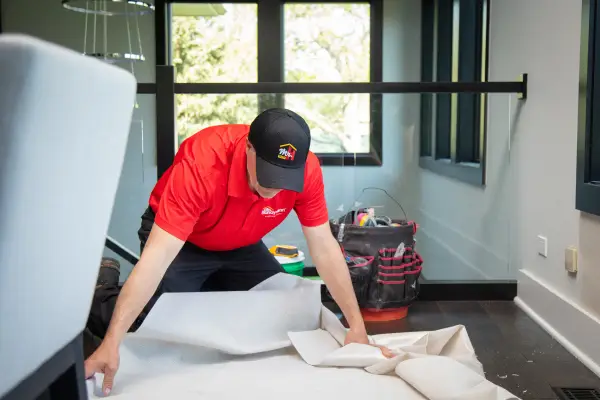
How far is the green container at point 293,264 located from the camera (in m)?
3.41

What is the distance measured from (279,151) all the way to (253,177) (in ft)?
0.49

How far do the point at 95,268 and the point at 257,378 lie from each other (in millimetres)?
980

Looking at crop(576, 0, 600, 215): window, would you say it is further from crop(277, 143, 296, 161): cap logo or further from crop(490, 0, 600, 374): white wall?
crop(277, 143, 296, 161): cap logo

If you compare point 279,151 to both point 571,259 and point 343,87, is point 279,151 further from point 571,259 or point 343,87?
point 343,87

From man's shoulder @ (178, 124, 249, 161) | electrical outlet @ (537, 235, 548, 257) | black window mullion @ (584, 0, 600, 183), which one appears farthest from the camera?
electrical outlet @ (537, 235, 548, 257)

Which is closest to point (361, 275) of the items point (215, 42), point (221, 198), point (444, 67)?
point (221, 198)

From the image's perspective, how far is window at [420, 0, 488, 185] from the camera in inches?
147

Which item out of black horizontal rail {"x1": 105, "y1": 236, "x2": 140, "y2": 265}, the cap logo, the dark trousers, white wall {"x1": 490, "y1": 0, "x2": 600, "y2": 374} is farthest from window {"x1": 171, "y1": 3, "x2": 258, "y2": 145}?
the cap logo

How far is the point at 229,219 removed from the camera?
205 centimetres

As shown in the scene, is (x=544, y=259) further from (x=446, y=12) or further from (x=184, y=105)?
(x=446, y=12)

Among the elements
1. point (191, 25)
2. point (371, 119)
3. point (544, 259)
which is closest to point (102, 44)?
point (191, 25)

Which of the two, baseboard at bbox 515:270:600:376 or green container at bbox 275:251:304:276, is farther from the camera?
green container at bbox 275:251:304:276

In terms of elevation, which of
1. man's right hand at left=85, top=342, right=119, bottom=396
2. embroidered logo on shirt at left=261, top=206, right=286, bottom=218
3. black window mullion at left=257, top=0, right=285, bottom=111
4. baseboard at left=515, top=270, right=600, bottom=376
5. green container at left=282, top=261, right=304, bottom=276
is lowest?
baseboard at left=515, top=270, right=600, bottom=376

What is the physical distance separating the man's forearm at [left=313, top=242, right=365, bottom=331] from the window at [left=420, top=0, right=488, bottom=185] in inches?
66.4
